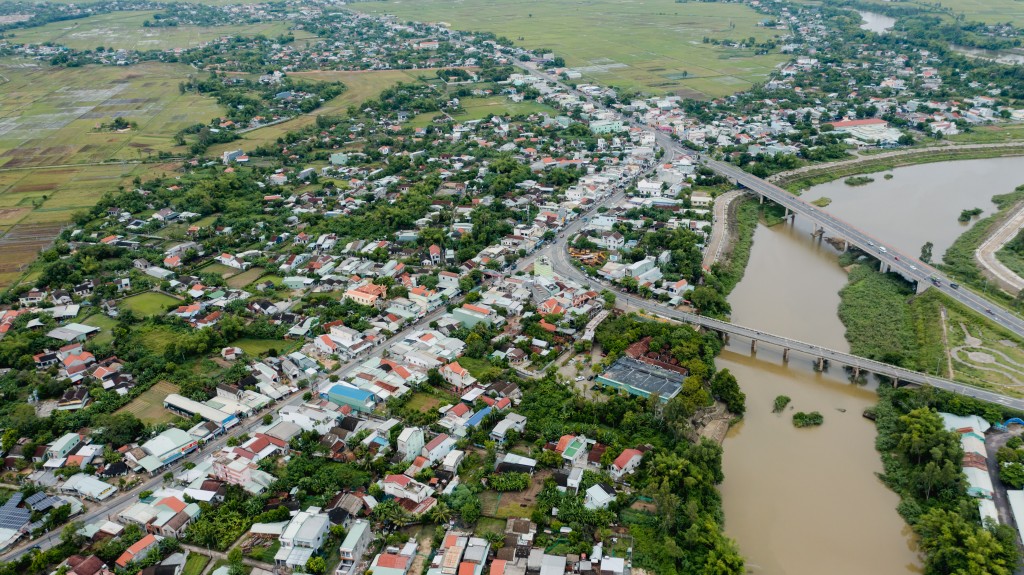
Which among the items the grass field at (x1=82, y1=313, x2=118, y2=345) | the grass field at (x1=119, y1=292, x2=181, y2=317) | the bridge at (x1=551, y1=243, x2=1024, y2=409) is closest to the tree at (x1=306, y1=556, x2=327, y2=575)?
the grass field at (x1=82, y1=313, x2=118, y2=345)

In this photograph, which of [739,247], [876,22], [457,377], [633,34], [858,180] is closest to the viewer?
[457,377]

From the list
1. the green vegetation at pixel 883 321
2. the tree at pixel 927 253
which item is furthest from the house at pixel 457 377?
the tree at pixel 927 253

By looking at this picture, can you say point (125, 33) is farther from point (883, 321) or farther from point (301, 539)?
point (883, 321)

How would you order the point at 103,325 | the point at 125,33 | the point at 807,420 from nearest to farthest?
the point at 807,420, the point at 103,325, the point at 125,33

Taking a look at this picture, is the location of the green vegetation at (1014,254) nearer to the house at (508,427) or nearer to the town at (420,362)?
the town at (420,362)

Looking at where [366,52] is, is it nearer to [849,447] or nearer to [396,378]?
[396,378]

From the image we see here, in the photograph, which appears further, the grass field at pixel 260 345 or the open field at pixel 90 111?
the open field at pixel 90 111

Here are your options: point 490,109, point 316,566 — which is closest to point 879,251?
point 316,566
